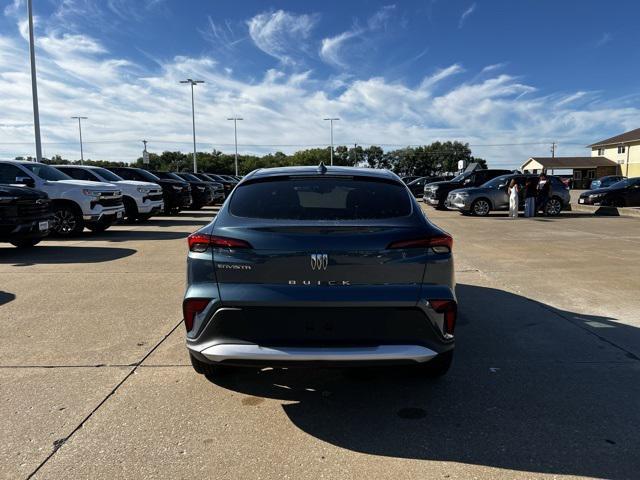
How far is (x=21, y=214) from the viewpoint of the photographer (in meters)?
9.59

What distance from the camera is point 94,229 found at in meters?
13.6

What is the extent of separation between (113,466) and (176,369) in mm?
1380

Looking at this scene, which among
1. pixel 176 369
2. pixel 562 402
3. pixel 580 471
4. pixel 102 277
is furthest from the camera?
pixel 102 277

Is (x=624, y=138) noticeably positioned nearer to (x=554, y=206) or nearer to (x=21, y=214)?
(x=554, y=206)

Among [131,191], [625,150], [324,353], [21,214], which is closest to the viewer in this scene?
[324,353]

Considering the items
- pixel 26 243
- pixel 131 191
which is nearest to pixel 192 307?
pixel 26 243

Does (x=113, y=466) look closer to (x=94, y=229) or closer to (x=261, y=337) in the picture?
(x=261, y=337)

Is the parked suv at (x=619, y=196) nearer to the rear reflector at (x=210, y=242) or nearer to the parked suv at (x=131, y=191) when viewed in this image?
the parked suv at (x=131, y=191)

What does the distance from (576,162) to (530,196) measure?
57879 millimetres

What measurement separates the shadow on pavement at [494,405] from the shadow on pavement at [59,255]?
6.40 m

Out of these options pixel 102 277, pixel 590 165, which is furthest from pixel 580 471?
pixel 590 165

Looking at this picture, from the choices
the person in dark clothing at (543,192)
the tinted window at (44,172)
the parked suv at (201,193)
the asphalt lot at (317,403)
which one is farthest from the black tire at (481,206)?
the tinted window at (44,172)

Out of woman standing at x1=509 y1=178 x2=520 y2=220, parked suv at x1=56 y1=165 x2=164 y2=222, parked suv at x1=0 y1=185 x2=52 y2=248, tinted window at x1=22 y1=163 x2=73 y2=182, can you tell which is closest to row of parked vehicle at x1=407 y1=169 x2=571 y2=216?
woman standing at x1=509 y1=178 x2=520 y2=220

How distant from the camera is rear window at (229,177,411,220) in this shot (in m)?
3.60
